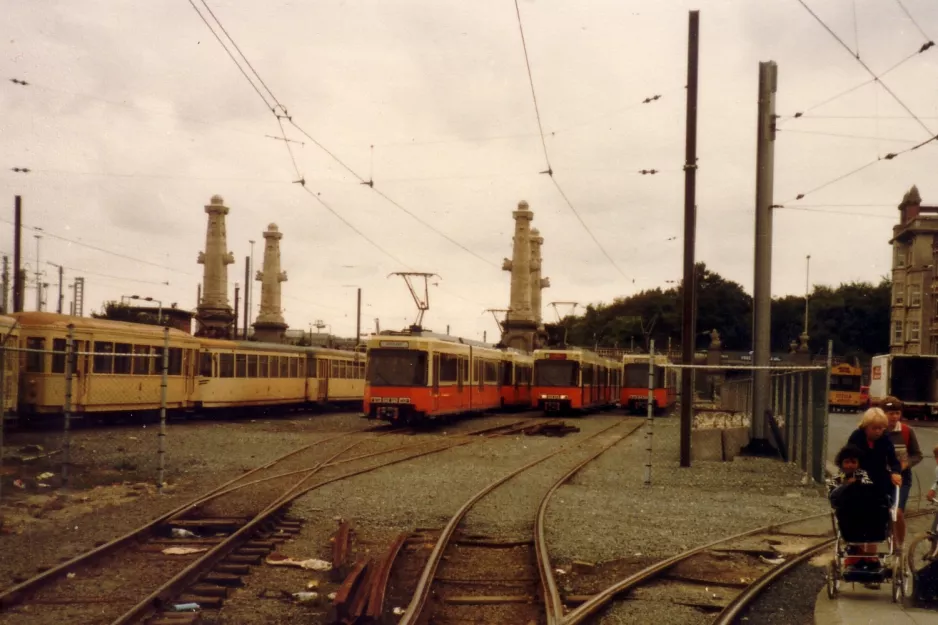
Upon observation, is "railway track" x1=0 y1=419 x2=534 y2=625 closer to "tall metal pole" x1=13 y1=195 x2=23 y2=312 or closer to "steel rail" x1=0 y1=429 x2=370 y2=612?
"steel rail" x1=0 y1=429 x2=370 y2=612

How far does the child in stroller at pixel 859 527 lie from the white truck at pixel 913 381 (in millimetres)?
40723

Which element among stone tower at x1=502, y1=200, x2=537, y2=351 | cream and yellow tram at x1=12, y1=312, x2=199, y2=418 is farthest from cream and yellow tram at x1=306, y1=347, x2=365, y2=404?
stone tower at x1=502, y1=200, x2=537, y2=351

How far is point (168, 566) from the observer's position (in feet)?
27.5

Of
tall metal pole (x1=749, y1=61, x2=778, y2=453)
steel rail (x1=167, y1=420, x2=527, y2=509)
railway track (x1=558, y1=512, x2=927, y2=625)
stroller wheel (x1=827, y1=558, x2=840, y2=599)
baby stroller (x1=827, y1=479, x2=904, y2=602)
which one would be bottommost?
steel rail (x1=167, y1=420, x2=527, y2=509)

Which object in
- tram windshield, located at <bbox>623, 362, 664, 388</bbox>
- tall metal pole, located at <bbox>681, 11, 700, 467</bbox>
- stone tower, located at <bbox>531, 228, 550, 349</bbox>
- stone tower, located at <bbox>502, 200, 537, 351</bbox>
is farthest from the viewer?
stone tower, located at <bbox>531, 228, 550, 349</bbox>

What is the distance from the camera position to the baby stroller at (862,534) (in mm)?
7305

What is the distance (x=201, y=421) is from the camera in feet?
97.8

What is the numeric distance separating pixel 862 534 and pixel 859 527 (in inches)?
2.2

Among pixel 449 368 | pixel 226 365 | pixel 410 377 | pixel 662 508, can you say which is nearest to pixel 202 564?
pixel 662 508

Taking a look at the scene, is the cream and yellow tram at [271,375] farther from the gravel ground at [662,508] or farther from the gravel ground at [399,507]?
the gravel ground at [662,508]

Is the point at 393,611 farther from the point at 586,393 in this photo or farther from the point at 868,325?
the point at 868,325

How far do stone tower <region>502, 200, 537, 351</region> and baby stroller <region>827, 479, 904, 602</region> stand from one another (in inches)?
2081

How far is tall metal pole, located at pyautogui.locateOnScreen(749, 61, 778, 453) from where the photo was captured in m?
19.7

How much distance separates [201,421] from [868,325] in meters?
71.9
